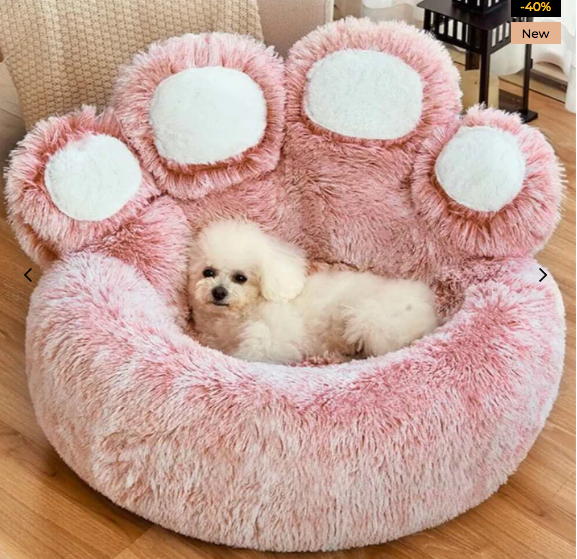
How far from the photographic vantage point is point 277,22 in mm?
1763

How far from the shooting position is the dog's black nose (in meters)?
1.50

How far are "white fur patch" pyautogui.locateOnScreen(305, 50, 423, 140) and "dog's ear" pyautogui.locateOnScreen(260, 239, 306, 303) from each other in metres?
0.25

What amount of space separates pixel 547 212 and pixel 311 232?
435 mm

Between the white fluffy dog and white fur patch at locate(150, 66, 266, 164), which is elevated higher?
white fur patch at locate(150, 66, 266, 164)

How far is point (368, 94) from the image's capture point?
5.04ft

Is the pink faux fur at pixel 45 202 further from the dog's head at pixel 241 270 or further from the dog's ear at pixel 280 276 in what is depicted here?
the dog's ear at pixel 280 276

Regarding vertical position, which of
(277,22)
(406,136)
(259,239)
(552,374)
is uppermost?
(277,22)

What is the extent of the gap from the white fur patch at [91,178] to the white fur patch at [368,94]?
0.36 meters

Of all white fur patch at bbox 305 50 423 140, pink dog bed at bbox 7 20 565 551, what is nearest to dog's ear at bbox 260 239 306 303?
pink dog bed at bbox 7 20 565 551

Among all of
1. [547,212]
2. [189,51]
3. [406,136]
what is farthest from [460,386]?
[189,51]

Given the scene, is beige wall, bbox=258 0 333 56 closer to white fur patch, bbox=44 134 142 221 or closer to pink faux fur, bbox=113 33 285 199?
pink faux fur, bbox=113 33 285 199

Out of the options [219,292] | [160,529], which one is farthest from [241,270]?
[160,529]

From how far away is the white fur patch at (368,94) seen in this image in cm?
153

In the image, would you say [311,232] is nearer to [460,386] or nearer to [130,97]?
[130,97]
